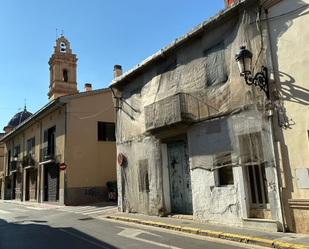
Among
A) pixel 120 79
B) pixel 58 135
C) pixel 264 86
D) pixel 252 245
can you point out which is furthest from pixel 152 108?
pixel 58 135

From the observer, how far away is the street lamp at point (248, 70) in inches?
277

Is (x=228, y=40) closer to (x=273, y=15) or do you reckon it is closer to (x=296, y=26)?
(x=273, y=15)

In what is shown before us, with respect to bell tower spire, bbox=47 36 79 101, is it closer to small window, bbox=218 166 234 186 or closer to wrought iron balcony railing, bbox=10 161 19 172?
wrought iron balcony railing, bbox=10 161 19 172

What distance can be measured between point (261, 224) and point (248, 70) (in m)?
3.89

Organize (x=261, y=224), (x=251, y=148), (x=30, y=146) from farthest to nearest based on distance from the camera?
(x=30, y=146), (x=251, y=148), (x=261, y=224)

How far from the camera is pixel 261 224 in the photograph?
706 centimetres

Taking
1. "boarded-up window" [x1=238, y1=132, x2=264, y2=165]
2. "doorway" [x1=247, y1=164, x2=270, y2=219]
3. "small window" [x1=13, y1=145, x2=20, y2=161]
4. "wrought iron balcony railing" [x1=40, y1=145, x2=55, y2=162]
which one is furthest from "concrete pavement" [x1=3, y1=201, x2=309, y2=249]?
"small window" [x1=13, y1=145, x2=20, y2=161]

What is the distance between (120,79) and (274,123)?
780 cm

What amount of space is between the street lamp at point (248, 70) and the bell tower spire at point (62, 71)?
31.8 metres

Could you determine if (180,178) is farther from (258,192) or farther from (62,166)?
(62,166)

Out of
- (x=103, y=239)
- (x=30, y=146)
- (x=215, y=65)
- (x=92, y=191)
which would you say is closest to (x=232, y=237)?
(x=103, y=239)

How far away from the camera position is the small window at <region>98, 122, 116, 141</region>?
788 inches

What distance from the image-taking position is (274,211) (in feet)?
22.6

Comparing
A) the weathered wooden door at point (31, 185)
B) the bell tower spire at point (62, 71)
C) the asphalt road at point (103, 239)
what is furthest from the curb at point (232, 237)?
the bell tower spire at point (62, 71)
